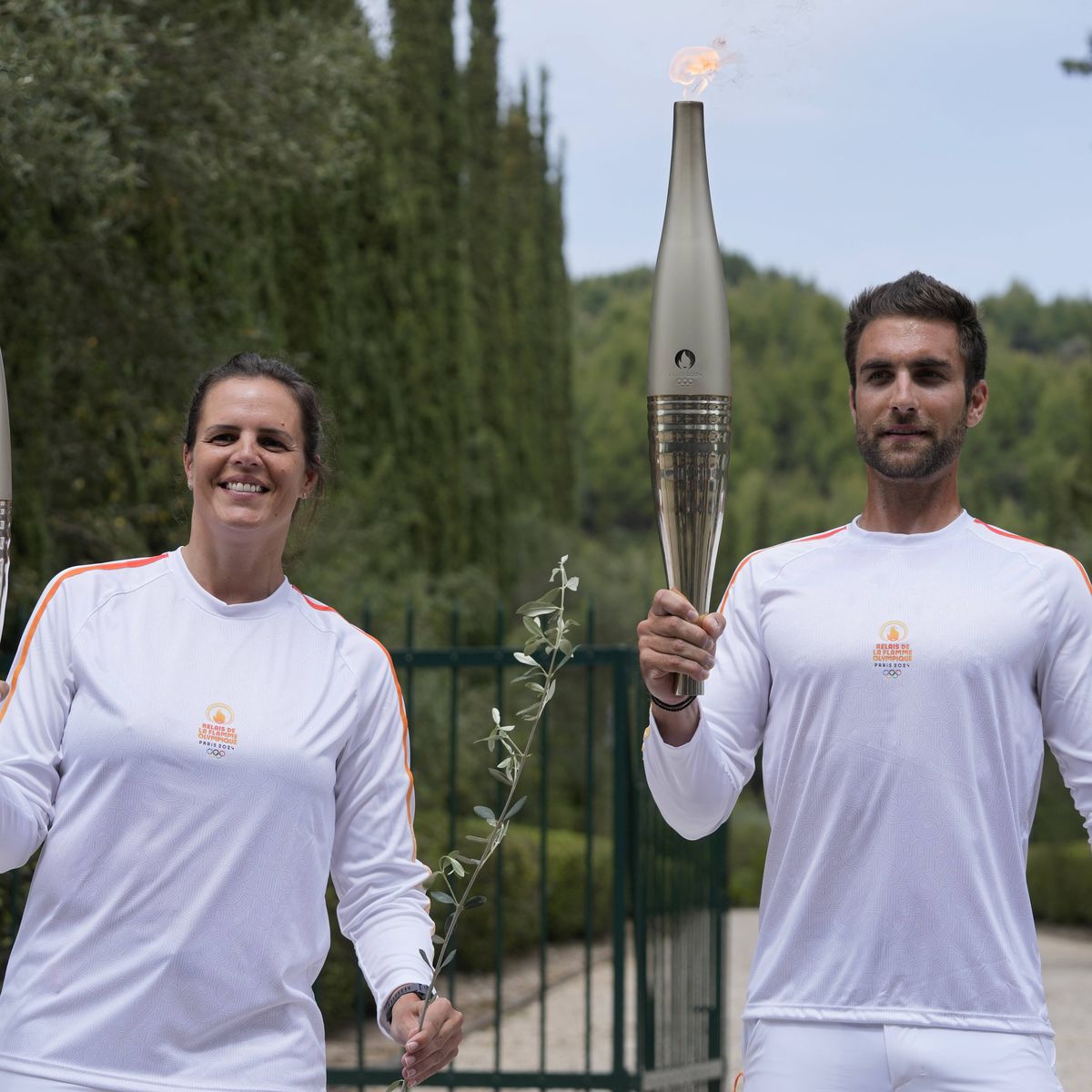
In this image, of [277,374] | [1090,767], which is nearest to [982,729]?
[1090,767]

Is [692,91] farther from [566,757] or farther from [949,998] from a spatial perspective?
[566,757]

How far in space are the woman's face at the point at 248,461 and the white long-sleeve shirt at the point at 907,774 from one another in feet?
2.23

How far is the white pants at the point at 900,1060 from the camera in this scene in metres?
2.35

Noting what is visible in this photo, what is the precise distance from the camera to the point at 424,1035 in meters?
2.30

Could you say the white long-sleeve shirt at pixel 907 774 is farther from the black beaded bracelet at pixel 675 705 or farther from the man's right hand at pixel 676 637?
the man's right hand at pixel 676 637

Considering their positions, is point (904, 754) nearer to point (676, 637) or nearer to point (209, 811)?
point (676, 637)

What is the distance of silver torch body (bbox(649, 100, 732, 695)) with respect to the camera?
2.03 meters

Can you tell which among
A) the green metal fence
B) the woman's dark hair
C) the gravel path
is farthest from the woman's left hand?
the gravel path

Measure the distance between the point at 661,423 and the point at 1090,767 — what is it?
0.97m

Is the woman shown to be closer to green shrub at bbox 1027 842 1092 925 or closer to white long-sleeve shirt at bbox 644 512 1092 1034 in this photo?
white long-sleeve shirt at bbox 644 512 1092 1034

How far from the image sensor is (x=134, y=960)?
7.49ft

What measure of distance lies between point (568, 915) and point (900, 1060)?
44.3 feet

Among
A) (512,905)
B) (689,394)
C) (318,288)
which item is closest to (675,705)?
(689,394)

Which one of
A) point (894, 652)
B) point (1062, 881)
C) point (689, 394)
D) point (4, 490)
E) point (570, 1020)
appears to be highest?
point (689, 394)
